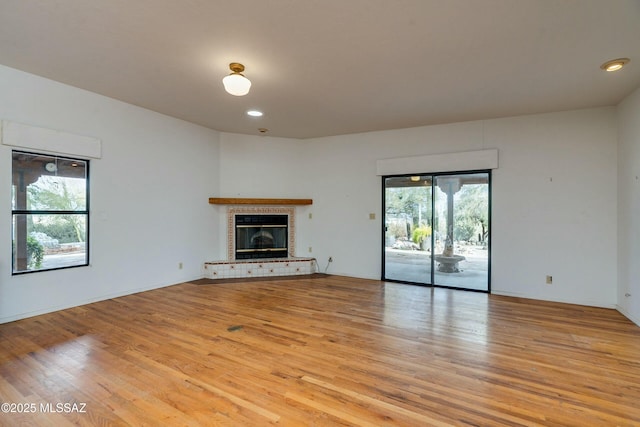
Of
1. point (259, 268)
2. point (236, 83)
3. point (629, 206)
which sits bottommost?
point (259, 268)

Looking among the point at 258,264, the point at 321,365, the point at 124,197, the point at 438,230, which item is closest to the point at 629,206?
the point at 438,230

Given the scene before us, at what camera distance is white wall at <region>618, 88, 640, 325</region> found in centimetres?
344

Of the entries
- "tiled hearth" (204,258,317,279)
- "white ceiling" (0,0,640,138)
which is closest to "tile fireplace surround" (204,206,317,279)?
"tiled hearth" (204,258,317,279)

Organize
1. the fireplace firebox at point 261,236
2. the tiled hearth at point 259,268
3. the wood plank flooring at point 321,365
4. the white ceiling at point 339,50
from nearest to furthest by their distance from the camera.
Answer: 1. the wood plank flooring at point 321,365
2. the white ceiling at point 339,50
3. the tiled hearth at point 259,268
4. the fireplace firebox at point 261,236

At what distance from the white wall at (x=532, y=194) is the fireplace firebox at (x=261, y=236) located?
Result: 0.71 meters

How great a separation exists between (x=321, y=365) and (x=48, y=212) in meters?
3.77

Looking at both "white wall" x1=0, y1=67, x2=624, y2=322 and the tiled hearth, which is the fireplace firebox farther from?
"white wall" x1=0, y1=67, x2=624, y2=322

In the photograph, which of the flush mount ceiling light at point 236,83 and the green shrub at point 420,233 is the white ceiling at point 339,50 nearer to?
the flush mount ceiling light at point 236,83

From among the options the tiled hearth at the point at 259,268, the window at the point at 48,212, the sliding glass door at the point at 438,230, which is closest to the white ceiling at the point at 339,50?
the window at the point at 48,212

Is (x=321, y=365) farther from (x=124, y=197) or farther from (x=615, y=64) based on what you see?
(x=615, y=64)

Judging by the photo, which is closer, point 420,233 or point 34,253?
point 34,253

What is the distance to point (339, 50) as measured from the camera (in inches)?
107

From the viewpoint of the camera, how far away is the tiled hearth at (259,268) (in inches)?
217

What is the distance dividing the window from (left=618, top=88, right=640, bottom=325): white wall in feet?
22.7
